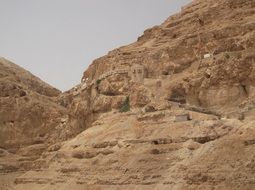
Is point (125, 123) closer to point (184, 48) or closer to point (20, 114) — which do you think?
point (184, 48)

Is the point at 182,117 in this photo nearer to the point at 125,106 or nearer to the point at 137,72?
the point at 125,106

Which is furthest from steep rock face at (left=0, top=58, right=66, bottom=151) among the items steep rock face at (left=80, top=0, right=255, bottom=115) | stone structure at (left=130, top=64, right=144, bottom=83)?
stone structure at (left=130, top=64, right=144, bottom=83)

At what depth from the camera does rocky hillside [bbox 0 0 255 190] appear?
2559 cm

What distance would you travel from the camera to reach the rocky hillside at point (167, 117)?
25.6 m

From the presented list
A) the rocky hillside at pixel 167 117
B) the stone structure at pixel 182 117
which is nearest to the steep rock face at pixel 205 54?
the rocky hillside at pixel 167 117

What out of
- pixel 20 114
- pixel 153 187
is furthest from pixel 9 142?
pixel 153 187

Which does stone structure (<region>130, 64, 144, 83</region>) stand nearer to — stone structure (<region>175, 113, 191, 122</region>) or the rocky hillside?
the rocky hillside

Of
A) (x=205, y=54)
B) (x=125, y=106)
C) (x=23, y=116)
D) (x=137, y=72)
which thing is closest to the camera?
(x=205, y=54)

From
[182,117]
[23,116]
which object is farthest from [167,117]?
[23,116]

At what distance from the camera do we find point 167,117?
30828 millimetres

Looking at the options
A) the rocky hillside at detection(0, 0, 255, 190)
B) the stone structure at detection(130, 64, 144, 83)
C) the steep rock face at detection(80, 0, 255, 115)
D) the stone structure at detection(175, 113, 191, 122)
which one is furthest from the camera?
the stone structure at detection(130, 64, 144, 83)

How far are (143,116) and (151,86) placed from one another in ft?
19.4

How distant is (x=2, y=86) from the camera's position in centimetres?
5588

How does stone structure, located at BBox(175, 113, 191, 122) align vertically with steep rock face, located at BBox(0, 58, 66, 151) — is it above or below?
below
